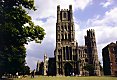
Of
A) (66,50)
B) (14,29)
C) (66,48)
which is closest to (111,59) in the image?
(66,50)

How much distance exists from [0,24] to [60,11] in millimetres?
95625

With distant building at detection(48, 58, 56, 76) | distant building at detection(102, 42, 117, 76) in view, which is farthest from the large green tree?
distant building at detection(48, 58, 56, 76)

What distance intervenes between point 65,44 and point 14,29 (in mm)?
83833

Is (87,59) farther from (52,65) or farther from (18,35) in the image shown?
(18,35)

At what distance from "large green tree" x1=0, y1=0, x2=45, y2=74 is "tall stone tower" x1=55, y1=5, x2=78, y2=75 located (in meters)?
76.5

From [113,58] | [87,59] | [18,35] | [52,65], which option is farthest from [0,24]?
[87,59]

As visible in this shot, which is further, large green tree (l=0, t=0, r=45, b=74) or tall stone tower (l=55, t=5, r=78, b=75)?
tall stone tower (l=55, t=5, r=78, b=75)

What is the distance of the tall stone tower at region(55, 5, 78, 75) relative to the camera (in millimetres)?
109188

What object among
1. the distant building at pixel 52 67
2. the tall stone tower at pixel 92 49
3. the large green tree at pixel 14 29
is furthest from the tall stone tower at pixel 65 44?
the large green tree at pixel 14 29

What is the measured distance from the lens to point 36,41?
107 ft

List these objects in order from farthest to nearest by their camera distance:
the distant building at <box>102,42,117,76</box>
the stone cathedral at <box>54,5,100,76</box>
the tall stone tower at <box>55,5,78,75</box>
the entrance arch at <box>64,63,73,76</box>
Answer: the entrance arch at <box>64,63,73,76</box> < the tall stone tower at <box>55,5,78,75</box> < the stone cathedral at <box>54,5,100,76</box> < the distant building at <box>102,42,117,76</box>

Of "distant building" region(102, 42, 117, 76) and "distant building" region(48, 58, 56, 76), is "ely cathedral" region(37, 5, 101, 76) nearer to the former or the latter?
"distant building" region(48, 58, 56, 76)

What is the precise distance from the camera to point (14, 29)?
1177 inches

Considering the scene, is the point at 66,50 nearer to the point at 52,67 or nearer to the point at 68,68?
the point at 68,68
